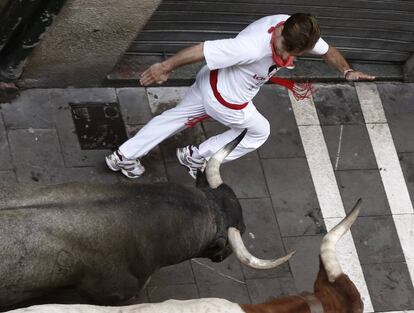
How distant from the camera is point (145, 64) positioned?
32.7 ft

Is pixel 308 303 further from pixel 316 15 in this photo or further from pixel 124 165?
pixel 316 15

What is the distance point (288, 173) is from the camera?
32.0ft

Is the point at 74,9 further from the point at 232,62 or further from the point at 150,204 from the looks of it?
the point at 150,204

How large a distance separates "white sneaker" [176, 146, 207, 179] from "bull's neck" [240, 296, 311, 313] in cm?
259

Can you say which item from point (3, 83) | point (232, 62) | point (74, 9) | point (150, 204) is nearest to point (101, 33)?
point (74, 9)

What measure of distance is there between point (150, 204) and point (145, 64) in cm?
283

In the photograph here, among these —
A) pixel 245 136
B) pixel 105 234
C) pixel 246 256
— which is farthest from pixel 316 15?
pixel 105 234

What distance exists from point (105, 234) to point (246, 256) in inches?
39.8

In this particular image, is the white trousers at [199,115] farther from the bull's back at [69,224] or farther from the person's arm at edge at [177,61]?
the bull's back at [69,224]

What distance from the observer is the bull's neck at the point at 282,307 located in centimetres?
672

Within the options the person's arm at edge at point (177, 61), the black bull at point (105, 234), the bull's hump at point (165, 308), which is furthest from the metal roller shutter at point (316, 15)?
the bull's hump at point (165, 308)

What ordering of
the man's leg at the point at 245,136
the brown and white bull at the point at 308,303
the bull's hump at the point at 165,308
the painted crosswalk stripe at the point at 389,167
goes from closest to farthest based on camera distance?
1. the bull's hump at the point at 165,308
2. the brown and white bull at the point at 308,303
3. the man's leg at the point at 245,136
4. the painted crosswalk stripe at the point at 389,167

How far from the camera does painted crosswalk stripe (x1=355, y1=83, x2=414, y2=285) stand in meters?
9.71

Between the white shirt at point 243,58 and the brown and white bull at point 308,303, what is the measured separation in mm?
1564
